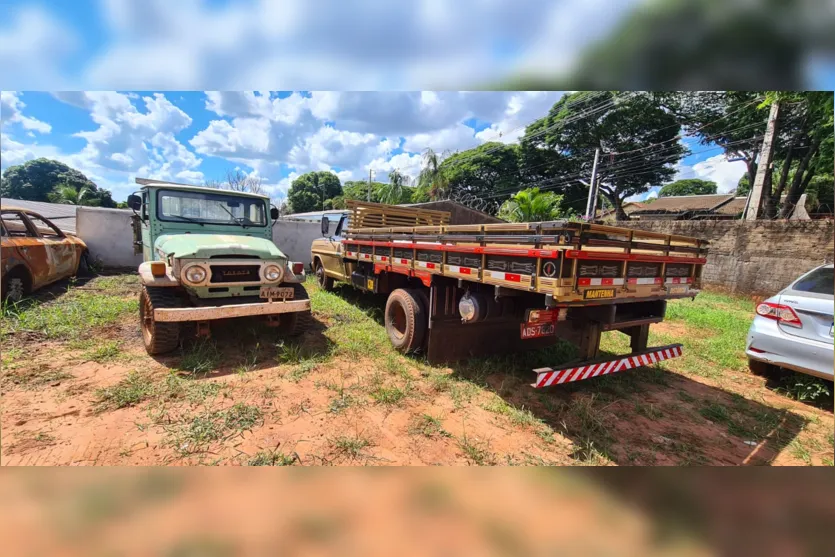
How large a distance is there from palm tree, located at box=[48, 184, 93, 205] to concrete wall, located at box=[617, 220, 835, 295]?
35869mm

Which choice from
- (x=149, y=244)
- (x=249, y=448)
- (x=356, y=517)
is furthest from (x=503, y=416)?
(x=149, y=244)

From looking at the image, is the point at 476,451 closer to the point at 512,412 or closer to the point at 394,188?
the point at 512,412

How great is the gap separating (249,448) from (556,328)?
2.93 metres

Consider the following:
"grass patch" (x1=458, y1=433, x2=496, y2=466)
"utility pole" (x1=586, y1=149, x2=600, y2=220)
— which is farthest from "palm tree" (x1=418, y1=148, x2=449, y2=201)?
"grass patch" (x1=458, y1=433, x2=496, y2=466)

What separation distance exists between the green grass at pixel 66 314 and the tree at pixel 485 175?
2751 centimetres

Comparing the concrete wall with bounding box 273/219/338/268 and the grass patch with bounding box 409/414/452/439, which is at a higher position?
the concrete wall with bounding box 273/219/338/268

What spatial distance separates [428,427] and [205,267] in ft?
9.90

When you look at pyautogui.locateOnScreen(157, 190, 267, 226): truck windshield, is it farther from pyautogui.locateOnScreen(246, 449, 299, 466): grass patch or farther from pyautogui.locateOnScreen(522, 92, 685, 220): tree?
pyautogui.locateOnScreen(522, 92, 685, 220): tree

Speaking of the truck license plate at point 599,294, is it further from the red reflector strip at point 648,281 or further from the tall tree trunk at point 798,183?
the tall tree trunk at point 798,183

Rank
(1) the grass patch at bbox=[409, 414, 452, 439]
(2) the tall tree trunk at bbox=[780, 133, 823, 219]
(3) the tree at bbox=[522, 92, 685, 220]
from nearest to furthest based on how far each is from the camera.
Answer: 1. (1) the grass patch at bbox=[409, 414, 452, 439]
2. (2) the tall tree trunk at bbox=[780, 133, 823, 219]
3. (3) the tree at bbox=[522, 92, 685, 220]

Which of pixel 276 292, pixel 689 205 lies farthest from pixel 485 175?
pixel 276 292

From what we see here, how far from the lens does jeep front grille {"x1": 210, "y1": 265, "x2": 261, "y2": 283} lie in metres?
4.13

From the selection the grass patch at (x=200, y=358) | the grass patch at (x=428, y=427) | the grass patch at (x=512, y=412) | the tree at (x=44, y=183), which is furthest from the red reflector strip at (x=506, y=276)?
the tree at (x=44, y=183)
